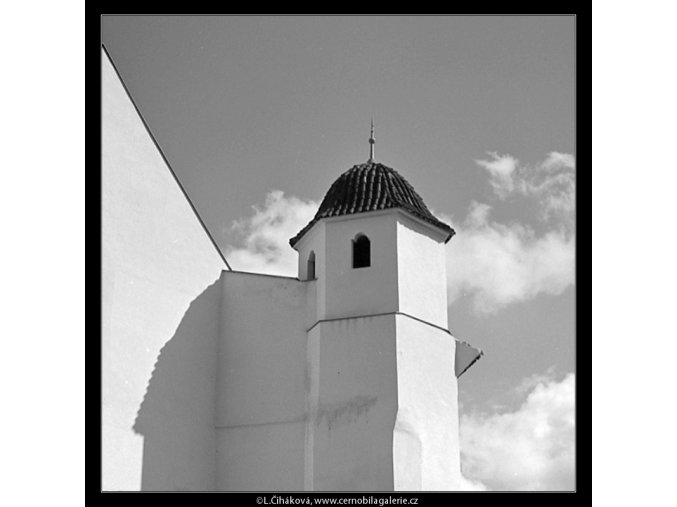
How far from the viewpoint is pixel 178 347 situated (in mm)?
17281

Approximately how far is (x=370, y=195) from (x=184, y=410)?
15.3 ft

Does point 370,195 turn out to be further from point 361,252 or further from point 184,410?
point 184,410

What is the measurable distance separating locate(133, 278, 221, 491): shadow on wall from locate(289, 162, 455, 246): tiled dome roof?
2392 mm

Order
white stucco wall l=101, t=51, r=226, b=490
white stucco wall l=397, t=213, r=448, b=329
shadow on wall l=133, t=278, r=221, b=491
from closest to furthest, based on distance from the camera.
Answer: white stucco wall l=101, t=51, r=226, b=490 → shadow on wall l=133, t=278, r=221, b=491 → white stucco wall l=397, t=213, r=448, b=329

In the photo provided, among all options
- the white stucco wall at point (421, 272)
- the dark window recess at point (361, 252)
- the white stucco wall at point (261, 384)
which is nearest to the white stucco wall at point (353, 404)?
the white stucco wall at point (261, 384)

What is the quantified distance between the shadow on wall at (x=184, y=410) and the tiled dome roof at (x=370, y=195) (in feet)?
7.85

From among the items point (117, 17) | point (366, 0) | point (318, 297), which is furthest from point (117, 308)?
point (366, 0)

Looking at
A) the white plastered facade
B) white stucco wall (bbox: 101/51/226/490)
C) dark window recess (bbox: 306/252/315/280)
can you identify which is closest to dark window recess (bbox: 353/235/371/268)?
the white plastered facade

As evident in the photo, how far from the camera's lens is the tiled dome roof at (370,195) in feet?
59.5

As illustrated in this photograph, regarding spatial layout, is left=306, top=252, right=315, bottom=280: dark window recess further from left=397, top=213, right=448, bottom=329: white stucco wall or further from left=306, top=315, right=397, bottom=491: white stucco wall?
left=397, top=213, right=448, bottom=329: white stucco wall

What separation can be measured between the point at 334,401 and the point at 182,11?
6.76 meters

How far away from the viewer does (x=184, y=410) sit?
17.1m

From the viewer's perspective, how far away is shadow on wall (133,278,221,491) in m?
16.2
